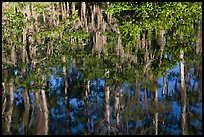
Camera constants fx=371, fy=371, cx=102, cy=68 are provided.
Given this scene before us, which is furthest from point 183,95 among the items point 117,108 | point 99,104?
point 99,104

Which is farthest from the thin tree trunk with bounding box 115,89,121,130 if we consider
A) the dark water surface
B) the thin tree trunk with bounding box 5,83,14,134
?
the thin tree trunk with bounding box 5,83,14,134

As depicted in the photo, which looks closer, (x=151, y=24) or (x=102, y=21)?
(x=151, y=24)

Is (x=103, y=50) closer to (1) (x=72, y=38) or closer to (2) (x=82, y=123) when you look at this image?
(1) (x=72, y=38)

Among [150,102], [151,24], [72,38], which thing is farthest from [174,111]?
[72,38]

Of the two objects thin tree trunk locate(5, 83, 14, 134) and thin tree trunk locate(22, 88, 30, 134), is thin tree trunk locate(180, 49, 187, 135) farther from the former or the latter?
thin tree trunk locate(5, 83, 14, 134)

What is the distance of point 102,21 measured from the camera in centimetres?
1836

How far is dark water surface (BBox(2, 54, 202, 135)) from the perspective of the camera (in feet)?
23.7

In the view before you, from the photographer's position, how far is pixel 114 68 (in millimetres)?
9828

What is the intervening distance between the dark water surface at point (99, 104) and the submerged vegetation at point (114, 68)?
0.02m

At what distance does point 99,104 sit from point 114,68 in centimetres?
187

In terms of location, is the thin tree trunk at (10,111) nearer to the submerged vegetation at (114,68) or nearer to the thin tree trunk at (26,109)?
the submerged vegetation at (114,68)

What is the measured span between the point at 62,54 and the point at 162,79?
362 centimetres

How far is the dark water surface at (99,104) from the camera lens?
7238 millimetres

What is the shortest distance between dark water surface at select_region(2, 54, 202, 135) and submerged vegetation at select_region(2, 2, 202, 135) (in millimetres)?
22
